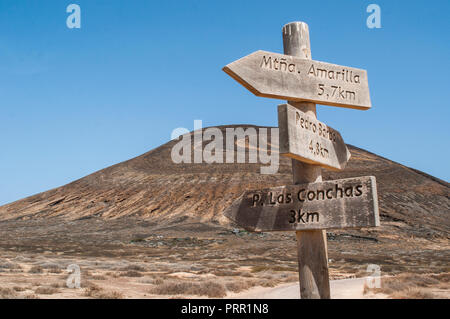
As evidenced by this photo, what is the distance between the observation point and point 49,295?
35.9ft

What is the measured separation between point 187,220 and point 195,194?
7.07 metres

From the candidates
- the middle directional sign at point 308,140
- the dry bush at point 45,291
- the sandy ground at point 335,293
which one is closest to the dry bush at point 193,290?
the sandy ground at point 335,293

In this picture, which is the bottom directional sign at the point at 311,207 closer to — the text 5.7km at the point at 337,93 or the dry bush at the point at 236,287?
the text 5.7km at the point at 337,93

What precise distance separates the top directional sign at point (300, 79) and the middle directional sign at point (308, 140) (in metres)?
0.36

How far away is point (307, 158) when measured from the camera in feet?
15.1

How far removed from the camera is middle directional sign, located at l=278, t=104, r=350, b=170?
4.41m

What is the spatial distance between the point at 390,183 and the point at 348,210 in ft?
209

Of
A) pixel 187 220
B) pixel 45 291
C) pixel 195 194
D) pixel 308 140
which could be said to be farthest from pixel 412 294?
pixel 195 194

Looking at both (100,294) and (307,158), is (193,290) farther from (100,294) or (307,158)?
(307,158)

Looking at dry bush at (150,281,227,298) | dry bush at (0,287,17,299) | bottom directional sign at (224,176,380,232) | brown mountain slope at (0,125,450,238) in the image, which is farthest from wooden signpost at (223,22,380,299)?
brown mountain slope at (0,125,450,238)

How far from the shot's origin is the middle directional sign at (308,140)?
441 cm
